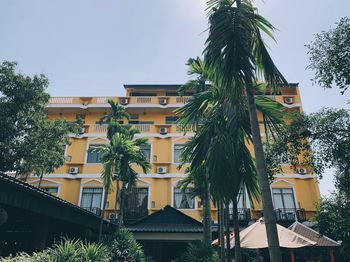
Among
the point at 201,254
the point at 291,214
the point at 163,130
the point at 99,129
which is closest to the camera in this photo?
the point at 201,254

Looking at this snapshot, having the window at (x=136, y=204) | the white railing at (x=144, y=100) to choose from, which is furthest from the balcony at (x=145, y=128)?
the window at (x=136, y=204)

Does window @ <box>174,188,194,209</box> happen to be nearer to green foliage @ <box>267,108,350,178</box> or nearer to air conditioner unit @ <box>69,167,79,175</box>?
air conditioner unit @ <box>69,167,79,175</box>

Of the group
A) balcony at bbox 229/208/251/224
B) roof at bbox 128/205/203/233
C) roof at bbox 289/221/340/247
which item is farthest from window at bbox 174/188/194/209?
roof at bbox 289/221/340/247

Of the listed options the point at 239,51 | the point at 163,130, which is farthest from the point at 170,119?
the point at 239,51

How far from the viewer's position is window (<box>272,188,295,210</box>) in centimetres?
2171

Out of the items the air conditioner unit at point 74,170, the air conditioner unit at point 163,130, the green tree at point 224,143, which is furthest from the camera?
the air conditioner unit at point 163,130

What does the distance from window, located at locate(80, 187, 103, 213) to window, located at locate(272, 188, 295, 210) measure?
13.5m

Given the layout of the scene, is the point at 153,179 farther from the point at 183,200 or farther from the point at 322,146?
the point at 322,146

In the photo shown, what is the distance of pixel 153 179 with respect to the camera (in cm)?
2291

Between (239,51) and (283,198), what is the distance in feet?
61.7

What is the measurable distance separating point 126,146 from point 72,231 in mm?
4928

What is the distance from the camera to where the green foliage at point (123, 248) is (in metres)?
11.5

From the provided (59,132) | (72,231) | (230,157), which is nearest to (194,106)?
(230,157)

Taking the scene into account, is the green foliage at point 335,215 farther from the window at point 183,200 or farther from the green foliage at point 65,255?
the window at point 183,200
